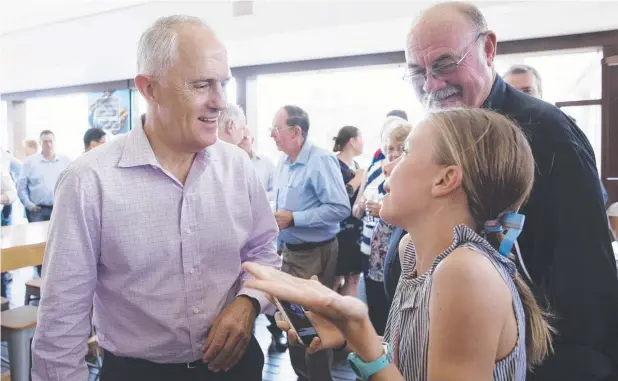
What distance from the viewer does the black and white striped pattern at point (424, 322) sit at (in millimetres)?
839

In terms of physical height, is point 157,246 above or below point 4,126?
below

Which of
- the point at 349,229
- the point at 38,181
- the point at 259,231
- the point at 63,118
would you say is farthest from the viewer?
the point at 63,118

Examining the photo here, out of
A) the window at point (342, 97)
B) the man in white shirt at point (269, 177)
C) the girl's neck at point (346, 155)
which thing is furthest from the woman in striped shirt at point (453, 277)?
the window at point (342, 97)

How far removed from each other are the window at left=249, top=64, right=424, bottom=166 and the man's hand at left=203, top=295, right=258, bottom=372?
13.2 ft

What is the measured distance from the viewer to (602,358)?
973 mm

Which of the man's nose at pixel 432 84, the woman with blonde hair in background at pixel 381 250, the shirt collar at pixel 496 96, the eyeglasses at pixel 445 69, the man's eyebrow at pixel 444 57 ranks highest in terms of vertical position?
the man's eyebrow at pixel 444 57

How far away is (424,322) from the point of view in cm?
88

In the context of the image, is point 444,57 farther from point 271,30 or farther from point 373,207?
point 271,30

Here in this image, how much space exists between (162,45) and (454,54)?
0.77 meters

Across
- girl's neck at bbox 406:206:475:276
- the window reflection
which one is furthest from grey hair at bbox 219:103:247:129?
the window reflection

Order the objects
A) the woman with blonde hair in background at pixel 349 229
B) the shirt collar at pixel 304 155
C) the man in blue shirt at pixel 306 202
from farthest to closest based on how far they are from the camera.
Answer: the woman with blonde hair in background at pixel 349 229 → the shirt collar at pixel 304 155 → the man in blue shirt at pixel 306 202

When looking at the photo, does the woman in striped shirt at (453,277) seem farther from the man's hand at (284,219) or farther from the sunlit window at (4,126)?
the sunlit window at (4,126)

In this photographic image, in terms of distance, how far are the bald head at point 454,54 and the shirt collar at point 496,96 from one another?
0.07 ft

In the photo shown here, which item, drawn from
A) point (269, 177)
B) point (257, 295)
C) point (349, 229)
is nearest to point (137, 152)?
point (257, 295)
